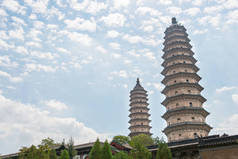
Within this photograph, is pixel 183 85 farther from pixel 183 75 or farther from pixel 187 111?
pixel 187 111

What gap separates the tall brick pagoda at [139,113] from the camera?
50531mm

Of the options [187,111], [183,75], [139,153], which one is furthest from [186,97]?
[139,153]

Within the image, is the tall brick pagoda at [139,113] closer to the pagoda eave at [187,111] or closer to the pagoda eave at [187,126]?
the pagoda eave at [187,111]

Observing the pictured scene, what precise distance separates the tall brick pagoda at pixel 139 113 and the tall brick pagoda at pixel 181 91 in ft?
54.4

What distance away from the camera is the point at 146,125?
51.1 m

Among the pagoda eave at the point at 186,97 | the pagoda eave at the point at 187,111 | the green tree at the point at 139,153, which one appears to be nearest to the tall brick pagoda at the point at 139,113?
the pagoda eave at the point at 186,97

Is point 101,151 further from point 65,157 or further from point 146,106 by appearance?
point 146,106

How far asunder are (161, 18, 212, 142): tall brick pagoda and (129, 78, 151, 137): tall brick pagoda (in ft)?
54.4

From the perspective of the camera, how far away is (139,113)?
170 ft

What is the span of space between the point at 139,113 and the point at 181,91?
761 inches

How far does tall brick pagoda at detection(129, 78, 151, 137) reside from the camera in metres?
50.5

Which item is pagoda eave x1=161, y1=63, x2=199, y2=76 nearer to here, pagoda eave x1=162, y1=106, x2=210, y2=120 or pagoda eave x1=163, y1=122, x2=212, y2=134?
pagoda eave x1=162, y1=106, x2=210, y2=120

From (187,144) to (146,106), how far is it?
94.3 feet

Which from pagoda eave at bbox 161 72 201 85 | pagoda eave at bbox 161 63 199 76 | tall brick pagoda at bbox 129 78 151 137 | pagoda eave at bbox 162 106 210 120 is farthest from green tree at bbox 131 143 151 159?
tall brick pagoda at bbox 129 78 151 137
